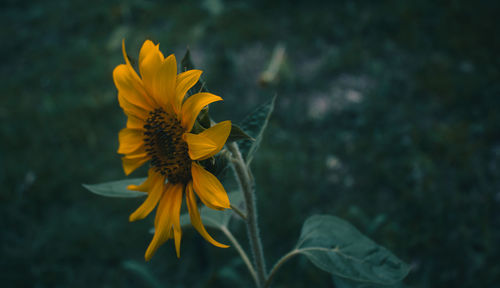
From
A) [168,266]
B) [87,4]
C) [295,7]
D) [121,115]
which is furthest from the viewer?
[87,4]

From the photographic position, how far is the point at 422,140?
2521 millimetres

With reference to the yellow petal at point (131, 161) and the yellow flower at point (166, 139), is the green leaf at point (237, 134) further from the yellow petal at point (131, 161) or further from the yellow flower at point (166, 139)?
the yellow petal at point (131, 161)

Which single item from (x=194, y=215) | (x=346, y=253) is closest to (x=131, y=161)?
(x=194, y=215)

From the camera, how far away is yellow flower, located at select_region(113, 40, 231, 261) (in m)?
0.98

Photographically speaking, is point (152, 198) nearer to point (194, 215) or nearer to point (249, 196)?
point (194, 215)

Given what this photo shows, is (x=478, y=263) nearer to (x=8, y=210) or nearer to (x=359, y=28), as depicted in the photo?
(x=359, y=28)

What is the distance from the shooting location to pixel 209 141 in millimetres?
943

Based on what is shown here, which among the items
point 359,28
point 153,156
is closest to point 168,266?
point 153,156

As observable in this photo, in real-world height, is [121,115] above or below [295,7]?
below

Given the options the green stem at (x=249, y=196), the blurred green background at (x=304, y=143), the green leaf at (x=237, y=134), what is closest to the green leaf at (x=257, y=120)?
the green stem at (x=249, y=196)

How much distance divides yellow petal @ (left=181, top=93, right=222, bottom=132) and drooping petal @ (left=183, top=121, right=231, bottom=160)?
0.06 meters

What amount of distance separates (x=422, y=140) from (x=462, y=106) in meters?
0.43

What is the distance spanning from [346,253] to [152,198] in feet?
2.23

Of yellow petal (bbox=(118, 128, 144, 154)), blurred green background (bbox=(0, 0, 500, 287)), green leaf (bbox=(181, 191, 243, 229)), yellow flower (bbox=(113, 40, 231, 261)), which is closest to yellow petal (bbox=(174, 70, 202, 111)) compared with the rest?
yellow flower (bbox=(113, 40, 231, 261))
